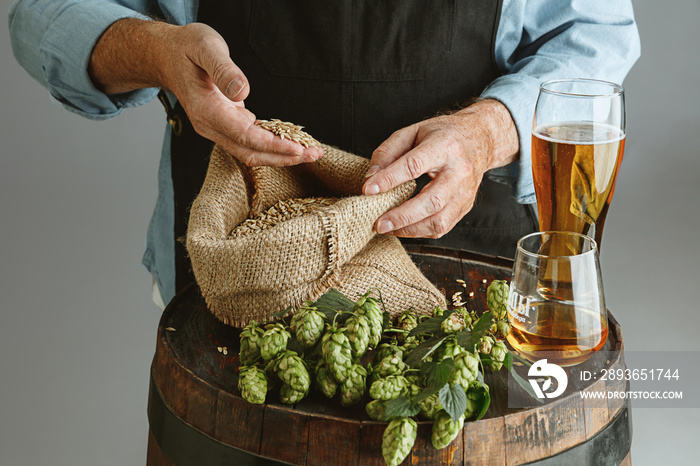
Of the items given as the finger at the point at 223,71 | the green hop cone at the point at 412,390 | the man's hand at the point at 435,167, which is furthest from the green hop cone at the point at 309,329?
the finger at the point at 223,71

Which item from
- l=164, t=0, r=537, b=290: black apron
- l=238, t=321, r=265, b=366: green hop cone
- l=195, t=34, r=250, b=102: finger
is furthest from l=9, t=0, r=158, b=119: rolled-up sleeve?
l=238, t=321, r=265, b=366: green hop cone

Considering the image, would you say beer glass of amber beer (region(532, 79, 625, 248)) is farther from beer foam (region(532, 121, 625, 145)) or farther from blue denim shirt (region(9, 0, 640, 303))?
blue denim shirt (region(9, 0, 640, 303))

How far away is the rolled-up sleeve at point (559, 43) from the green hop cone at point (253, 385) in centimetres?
71

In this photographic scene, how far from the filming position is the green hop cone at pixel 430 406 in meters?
0.74

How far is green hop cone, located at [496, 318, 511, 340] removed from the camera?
3.08ft

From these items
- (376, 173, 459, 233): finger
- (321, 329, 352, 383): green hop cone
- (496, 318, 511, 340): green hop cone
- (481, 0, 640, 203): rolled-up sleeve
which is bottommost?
(496, 318, 511, 340): green hop cone

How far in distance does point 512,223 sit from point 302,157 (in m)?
0.62

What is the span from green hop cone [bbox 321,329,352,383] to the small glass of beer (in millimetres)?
218

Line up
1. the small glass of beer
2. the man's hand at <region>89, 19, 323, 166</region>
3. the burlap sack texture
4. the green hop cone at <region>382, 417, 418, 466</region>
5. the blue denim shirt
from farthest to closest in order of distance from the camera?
the blue denim shirt < the man's hand at <region>89, 19, 323, 166</region> < the burlap sack texture < the small glass of beer < the green hop cone at <region>382, 417, 418, 466</region>

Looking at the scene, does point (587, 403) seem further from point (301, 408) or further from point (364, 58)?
point (364, 58)

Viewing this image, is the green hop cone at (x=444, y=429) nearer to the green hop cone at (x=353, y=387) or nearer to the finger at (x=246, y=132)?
the green hop cone at (x=353, y=387)

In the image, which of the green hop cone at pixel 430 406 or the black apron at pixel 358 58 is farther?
the black apron at pixel 358 58

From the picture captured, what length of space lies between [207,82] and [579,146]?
560 millimetres

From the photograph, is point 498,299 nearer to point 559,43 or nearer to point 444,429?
point 444,429
